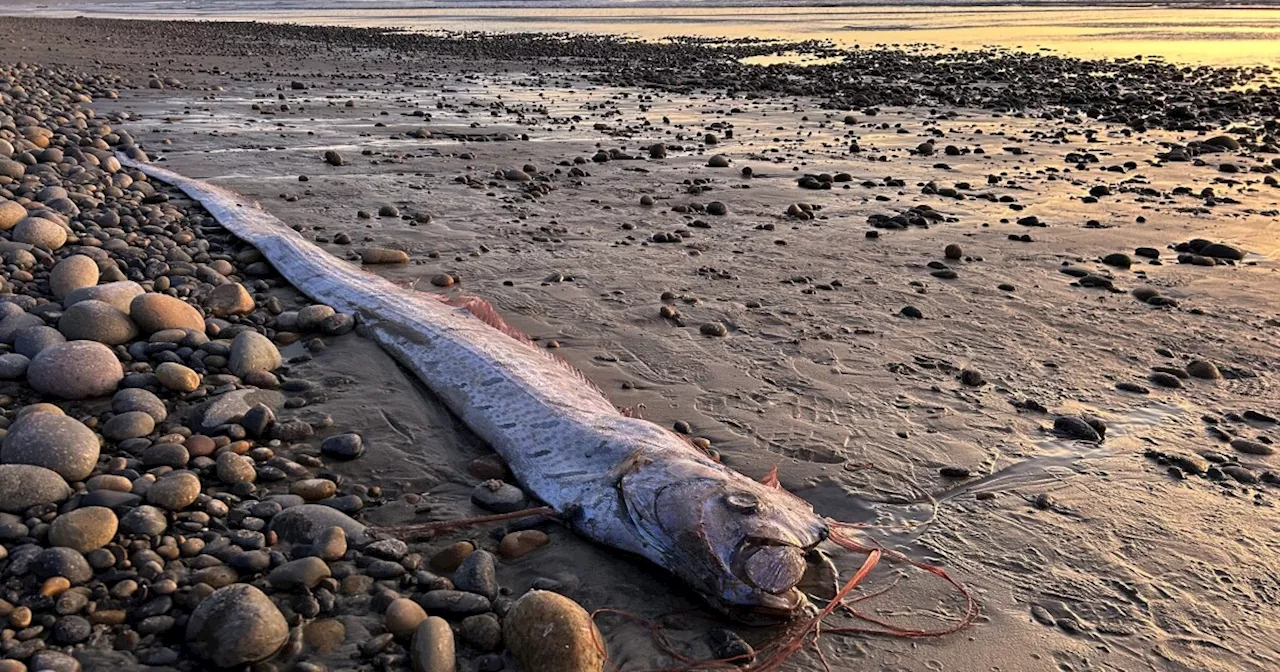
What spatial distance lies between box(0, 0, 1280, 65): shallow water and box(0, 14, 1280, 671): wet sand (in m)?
18.1

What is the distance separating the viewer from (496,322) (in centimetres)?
593

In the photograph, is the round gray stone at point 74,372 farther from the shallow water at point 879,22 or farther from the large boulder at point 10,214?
the shallow water at point 879,22

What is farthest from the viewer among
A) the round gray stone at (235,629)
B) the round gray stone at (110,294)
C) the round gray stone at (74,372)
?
the round gray stone at (110,294)

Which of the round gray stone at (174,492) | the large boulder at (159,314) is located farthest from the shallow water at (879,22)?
the round gray stone at (174,492)

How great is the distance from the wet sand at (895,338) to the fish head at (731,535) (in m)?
0.14

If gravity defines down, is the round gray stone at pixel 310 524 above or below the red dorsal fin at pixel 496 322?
below

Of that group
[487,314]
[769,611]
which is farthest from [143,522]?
[487,314]

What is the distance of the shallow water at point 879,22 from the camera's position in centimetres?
2986

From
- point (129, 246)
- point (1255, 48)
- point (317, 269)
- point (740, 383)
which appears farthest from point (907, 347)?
point (1255, 48)

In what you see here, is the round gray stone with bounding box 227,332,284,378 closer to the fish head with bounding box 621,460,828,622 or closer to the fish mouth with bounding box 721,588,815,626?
the fish head with bounding box 621,460,828,622

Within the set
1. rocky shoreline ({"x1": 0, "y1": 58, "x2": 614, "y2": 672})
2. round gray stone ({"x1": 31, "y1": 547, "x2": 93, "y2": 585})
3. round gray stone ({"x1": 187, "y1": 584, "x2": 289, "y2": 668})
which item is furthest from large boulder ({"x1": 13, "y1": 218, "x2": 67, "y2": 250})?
round gray stone ({"x1": 187, "y1": 584, "x2": 289, "y2": 668})

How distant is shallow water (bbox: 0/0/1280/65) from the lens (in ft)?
98.0

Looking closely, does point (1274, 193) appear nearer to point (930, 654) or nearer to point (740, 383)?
point (740, 383)

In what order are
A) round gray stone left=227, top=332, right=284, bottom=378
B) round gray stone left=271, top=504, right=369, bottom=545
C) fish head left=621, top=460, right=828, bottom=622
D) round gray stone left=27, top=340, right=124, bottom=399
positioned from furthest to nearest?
round gray stone left=227, top=332, right=284, bottom=378 < round gray stone left=27, top=340, right=124, bottom=399 < round gray stone left=271, top=504, right=369, bottom=545 < fish head left=621, top=460, right=828, bottom=622
